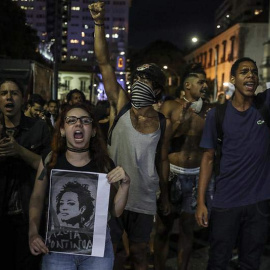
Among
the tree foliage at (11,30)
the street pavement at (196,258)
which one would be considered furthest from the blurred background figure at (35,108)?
the tree foliage at (11,30)

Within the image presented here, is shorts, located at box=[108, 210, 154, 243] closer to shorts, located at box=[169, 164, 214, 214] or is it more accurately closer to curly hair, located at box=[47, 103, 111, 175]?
shorts, located at box=[169, 164, 214, 214]

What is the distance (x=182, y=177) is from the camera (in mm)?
4750

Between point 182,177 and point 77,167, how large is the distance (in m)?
1.97

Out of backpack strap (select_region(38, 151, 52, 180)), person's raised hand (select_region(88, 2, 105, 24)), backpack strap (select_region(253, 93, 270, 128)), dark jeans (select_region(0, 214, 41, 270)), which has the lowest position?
dark jeans (select_region(0, 214, 41, 270))

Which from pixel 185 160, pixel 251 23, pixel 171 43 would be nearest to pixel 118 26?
pixel 171 43

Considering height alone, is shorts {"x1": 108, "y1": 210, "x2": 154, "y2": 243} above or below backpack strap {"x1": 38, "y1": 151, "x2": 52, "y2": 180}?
below

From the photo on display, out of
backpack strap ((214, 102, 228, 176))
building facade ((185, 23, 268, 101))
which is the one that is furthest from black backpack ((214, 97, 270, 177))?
building facade ((185, 23, 268, 101))

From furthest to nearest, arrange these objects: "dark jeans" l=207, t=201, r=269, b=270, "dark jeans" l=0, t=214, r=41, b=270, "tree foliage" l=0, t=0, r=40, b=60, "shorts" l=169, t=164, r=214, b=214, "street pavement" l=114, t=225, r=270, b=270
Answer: "tree foliage" l=0, t=0, r=40, b=60
"street pavement" l=114, t=225, r=270, b=270
"shorts" l=169, t=164, r=214, b=214
"dark jeans" l=207, t=201, r=269, b=270
"dark jeans" l=0, t=214, r=41, b=270

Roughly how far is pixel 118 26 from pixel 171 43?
90.1m

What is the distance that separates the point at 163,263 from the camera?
15.5 ft

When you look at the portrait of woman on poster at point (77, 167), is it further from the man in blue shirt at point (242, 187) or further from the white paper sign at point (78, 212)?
the man in blue shirt at point (242, 187)

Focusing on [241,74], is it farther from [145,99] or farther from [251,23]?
[251,23]

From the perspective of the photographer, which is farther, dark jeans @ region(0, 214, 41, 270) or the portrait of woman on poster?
Answer: dark jeans @ region(0, 214, 41, 270)

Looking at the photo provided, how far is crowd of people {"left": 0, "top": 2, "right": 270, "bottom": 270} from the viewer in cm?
288
